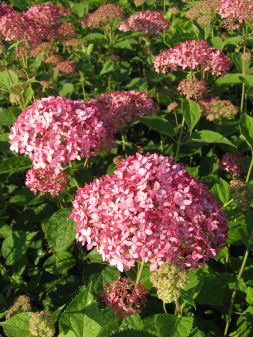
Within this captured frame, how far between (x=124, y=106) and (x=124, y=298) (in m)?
1.76

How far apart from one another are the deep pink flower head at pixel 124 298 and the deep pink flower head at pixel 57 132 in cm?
88

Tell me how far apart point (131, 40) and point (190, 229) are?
12.3ft

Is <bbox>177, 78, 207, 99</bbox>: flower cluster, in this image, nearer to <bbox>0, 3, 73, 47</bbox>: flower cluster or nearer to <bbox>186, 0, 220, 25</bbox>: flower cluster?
<bbox>186, 0, 220, 25</bbox>: flower cluster

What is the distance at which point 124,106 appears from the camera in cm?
361

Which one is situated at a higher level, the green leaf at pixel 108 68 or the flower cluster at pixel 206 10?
the flower cluster at pixel 206 10

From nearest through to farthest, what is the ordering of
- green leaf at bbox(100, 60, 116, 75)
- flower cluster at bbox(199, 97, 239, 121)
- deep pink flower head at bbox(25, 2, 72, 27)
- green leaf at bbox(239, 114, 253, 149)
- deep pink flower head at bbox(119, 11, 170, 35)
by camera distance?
green leaf at bbox(239, 114, 253, 149) < flower cluster at bbox(199, 97, 239, 121) < green leaf at bbox(100, 60, 116, 75) < deep pink flower head at bbox(25, 2, 72, 27) < deep pink flower head at bbox(119, 11, 170, 35)

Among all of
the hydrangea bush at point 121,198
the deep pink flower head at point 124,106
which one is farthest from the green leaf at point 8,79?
the deep pink flower head at point 124,106

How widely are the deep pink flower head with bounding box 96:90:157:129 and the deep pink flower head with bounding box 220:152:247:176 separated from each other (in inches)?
27.2

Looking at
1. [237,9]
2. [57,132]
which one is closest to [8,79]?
[57,132]

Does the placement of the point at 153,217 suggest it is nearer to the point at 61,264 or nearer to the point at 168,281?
the point at 168,281

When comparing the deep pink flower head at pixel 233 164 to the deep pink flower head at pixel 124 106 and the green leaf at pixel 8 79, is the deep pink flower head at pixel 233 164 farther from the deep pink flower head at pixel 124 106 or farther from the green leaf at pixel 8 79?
the green leaf at pixel 8 79

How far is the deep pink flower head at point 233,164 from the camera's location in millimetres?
3574

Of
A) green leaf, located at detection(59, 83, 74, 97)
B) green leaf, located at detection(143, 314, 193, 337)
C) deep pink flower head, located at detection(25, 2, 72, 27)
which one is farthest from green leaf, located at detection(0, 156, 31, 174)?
deep pink flower head, located at detection(25, 2, 72, 27)

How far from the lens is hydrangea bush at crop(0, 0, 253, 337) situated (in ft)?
6.74
